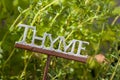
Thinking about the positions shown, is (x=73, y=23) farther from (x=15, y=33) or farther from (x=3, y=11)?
(x=3, y=11)

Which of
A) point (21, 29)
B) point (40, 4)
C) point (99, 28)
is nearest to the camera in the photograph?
point (40, 4)

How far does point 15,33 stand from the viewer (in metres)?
1.21

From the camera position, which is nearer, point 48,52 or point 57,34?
point 48,52

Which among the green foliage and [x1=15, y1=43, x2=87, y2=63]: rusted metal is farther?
the green foliage

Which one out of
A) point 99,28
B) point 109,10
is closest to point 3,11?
point 99,28

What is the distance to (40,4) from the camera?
1126 mm

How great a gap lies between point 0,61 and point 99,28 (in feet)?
1.57

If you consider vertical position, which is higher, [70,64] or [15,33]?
[15,33]

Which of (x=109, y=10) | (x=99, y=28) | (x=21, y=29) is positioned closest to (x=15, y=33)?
(x=21, y=29)

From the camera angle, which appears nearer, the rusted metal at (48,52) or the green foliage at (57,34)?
the rusted metal at (48,52)

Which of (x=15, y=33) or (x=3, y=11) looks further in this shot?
(x=3, y=11)

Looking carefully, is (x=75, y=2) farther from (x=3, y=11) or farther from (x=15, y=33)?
(x=3, y=11)

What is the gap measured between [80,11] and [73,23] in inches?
2.1

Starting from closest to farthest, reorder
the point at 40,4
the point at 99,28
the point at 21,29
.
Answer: the point at 40,4
the point at 21,29
the point at 99,28
